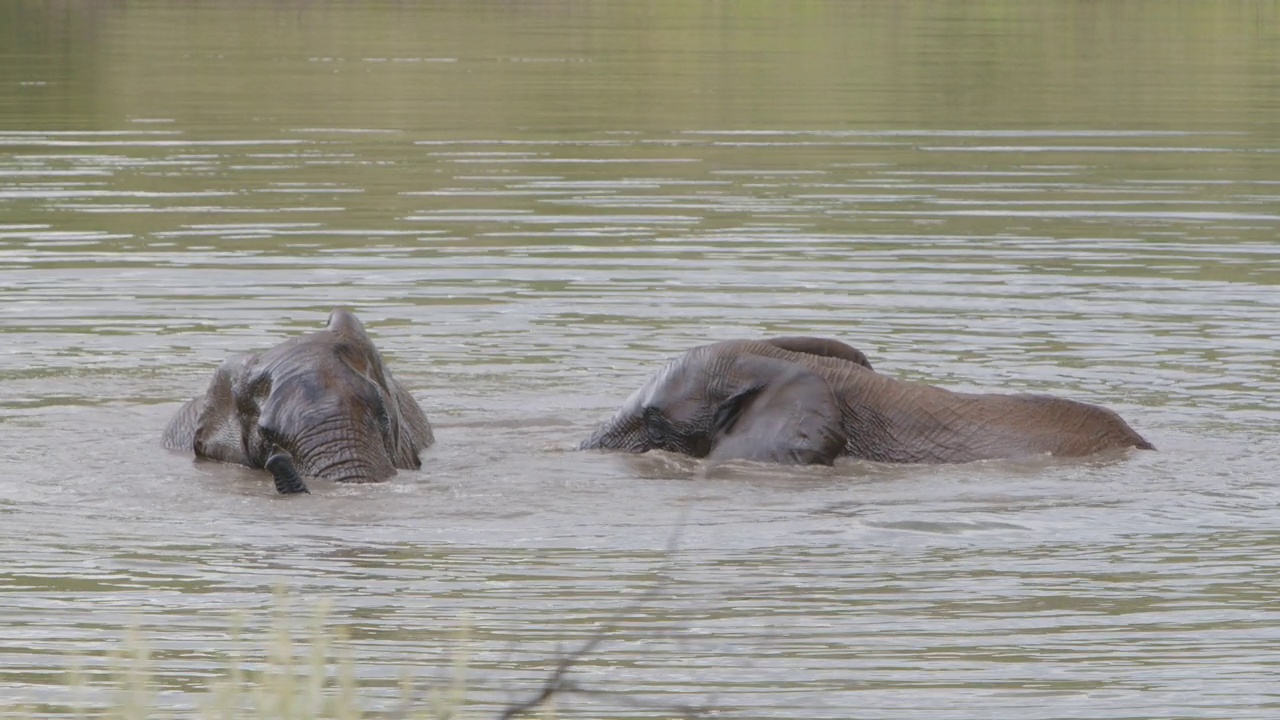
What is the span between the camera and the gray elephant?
1233 centimetres

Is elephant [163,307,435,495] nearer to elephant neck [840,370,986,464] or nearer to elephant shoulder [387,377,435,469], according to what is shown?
elephant shoulder [387,377,435,469]

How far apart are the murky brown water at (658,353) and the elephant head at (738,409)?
0.23 m

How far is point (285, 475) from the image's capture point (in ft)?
37.0

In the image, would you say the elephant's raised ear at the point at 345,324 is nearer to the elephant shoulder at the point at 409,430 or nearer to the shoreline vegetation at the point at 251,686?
the elephant shoulder at the point at 409,430

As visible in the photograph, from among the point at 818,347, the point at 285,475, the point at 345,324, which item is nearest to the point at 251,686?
the point at 285,475

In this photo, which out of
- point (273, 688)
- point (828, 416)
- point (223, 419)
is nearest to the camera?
point (273, 688)

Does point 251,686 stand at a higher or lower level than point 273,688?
lower

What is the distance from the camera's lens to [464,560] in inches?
401

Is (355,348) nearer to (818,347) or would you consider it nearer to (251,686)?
(818,347)

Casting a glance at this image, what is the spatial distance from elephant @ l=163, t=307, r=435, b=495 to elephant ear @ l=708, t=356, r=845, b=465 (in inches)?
64.8

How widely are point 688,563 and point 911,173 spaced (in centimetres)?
1584

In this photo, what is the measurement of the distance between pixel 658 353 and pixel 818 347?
2802 millimetres

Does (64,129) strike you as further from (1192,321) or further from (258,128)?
(1192,321)

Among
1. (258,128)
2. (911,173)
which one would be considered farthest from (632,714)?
(258,128)
